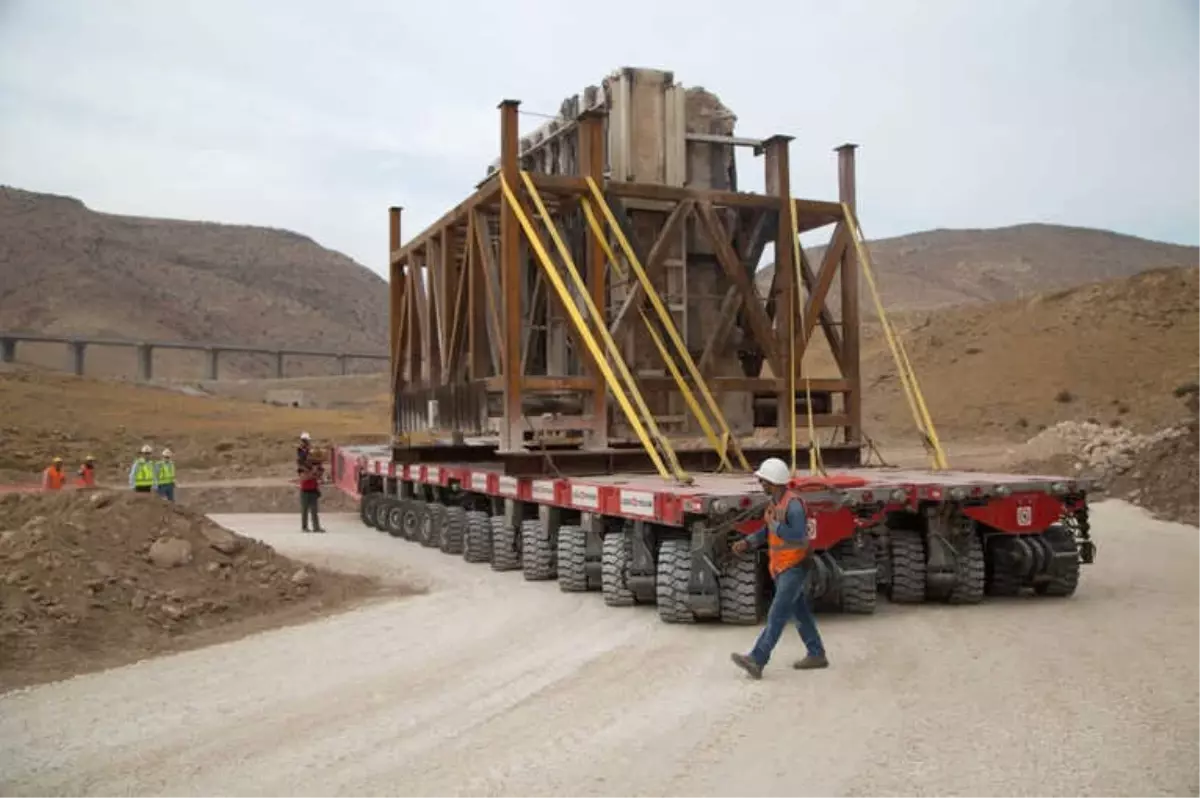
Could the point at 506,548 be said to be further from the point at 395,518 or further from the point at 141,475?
the point at 141,475

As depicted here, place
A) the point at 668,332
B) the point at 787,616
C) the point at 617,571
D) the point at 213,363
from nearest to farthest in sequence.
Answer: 1. the point at 787,616
2. the point at 617,571
3. the point at 668,332
4. the point at 213,363

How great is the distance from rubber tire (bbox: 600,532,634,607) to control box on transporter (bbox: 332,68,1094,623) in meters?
0.02

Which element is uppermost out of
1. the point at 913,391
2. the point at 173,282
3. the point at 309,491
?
the point at 173,282

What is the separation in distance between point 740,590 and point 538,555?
12.7 feet

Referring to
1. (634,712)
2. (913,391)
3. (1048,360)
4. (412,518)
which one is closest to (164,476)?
(412,518)

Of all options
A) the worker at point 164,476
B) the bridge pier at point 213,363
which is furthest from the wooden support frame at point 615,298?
the bridge pier at point 213,363

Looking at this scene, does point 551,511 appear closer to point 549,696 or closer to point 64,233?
point 549,696

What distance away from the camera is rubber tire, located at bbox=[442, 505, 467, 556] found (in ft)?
52.7

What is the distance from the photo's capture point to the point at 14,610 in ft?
31.3

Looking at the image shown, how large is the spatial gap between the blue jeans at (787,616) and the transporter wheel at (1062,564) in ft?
13.2

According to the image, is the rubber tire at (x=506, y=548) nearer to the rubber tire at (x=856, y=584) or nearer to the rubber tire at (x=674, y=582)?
the rubber tire at (x=674, y=582)

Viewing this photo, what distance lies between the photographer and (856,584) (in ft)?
32.5

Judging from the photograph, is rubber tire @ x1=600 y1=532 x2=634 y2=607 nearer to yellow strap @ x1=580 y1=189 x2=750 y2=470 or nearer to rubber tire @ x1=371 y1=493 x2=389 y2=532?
yellow strap @ x1=580 y1=189 x2=750 y2=470

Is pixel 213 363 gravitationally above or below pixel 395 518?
above
